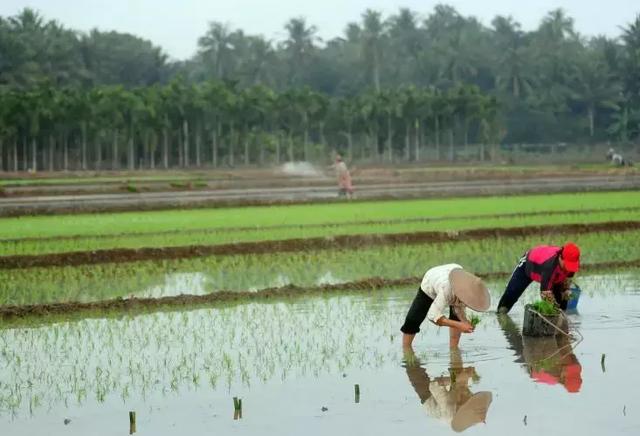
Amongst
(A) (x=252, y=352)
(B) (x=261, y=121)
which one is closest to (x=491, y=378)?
(A) (x=252, y=352)

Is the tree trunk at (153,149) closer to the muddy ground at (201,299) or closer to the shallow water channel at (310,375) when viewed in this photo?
the muddy ground at (201,299)

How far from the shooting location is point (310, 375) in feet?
27.2

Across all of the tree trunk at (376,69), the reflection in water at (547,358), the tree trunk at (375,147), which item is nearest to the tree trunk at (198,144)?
the tree trunk at (375,147)

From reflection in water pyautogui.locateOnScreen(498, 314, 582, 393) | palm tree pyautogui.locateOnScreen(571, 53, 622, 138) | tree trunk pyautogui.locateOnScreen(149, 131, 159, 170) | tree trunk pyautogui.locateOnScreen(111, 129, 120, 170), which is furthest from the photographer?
palm tree pyautogui.locateOnScreen(571, 53, 622, 138)

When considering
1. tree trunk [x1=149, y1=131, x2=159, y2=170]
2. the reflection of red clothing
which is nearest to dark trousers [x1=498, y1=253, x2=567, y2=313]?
the reflection of red clothing

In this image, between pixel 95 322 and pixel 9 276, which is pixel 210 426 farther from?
pixel 9 276

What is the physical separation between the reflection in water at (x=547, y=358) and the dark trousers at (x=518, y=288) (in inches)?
12.0

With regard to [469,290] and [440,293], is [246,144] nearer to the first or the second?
[440,293]

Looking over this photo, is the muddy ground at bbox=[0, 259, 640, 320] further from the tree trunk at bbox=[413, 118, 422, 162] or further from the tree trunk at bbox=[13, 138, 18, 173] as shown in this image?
the tree trunk at bbox=[413, 118, 422, 162]

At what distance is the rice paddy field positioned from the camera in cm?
715

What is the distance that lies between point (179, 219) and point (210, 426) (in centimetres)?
1596

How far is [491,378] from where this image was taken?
27.0 ft

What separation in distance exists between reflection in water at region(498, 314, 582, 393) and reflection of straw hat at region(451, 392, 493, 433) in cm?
56

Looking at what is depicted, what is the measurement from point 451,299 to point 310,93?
57794 millimetres
